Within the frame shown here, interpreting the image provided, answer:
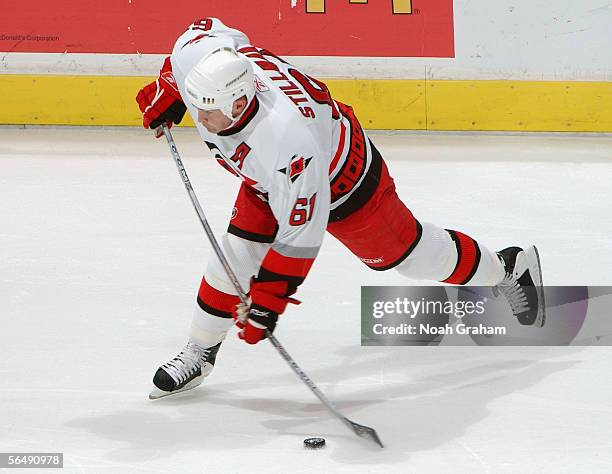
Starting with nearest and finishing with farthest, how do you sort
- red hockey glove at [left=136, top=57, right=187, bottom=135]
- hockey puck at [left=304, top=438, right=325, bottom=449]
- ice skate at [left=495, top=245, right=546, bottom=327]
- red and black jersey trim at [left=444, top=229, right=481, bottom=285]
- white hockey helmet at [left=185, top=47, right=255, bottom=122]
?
white hockey helmet at [left=185, top=47, right=255, bottom=122], hockey puck at [left=304, top=438, right=325, bottom=449], red hockey glove at [left=136, top=57, right=187, bottom=135], red and black jersey trim at [left=444, top=229, right=481, bottom=285], ice skate at [left=495, top=245, right=546, bottom=327]

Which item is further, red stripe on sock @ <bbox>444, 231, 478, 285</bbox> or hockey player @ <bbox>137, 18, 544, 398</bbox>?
red stripe on sock @ <bbox>444, 231, 478, 285</bbox>

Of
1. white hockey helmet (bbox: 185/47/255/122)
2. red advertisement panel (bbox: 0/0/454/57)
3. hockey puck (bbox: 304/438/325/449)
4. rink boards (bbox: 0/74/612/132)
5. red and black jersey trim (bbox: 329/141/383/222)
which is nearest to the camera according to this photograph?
white hockey helmet (bbox: 185/47/255/122)

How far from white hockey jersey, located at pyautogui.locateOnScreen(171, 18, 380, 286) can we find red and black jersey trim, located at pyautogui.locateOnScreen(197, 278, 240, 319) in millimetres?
314

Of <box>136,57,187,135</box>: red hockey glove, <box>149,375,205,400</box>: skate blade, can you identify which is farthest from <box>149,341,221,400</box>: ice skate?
<box>136,57,187,135</box>: red hockey glove

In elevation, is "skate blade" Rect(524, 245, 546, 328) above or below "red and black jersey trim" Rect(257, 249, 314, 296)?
below

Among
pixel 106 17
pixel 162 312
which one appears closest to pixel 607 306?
pixel 162 312

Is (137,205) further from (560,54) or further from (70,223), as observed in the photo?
(560,54)

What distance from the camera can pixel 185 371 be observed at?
3037 mm

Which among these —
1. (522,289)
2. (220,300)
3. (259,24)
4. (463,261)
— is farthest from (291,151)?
(259,24)

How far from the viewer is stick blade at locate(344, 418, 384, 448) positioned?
268 cm

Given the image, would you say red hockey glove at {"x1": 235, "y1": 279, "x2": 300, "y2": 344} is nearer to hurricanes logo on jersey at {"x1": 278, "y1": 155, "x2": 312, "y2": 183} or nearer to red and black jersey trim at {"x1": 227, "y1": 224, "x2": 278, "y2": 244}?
hurricanes logo on jersey at {"x1": 278, "y1": 155, "x2": 312, "y2": 183}

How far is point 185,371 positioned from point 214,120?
2.52ft

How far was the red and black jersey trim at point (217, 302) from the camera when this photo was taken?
3.02 meters

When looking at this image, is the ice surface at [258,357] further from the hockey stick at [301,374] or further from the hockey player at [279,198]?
the hockey player at [279,198]
